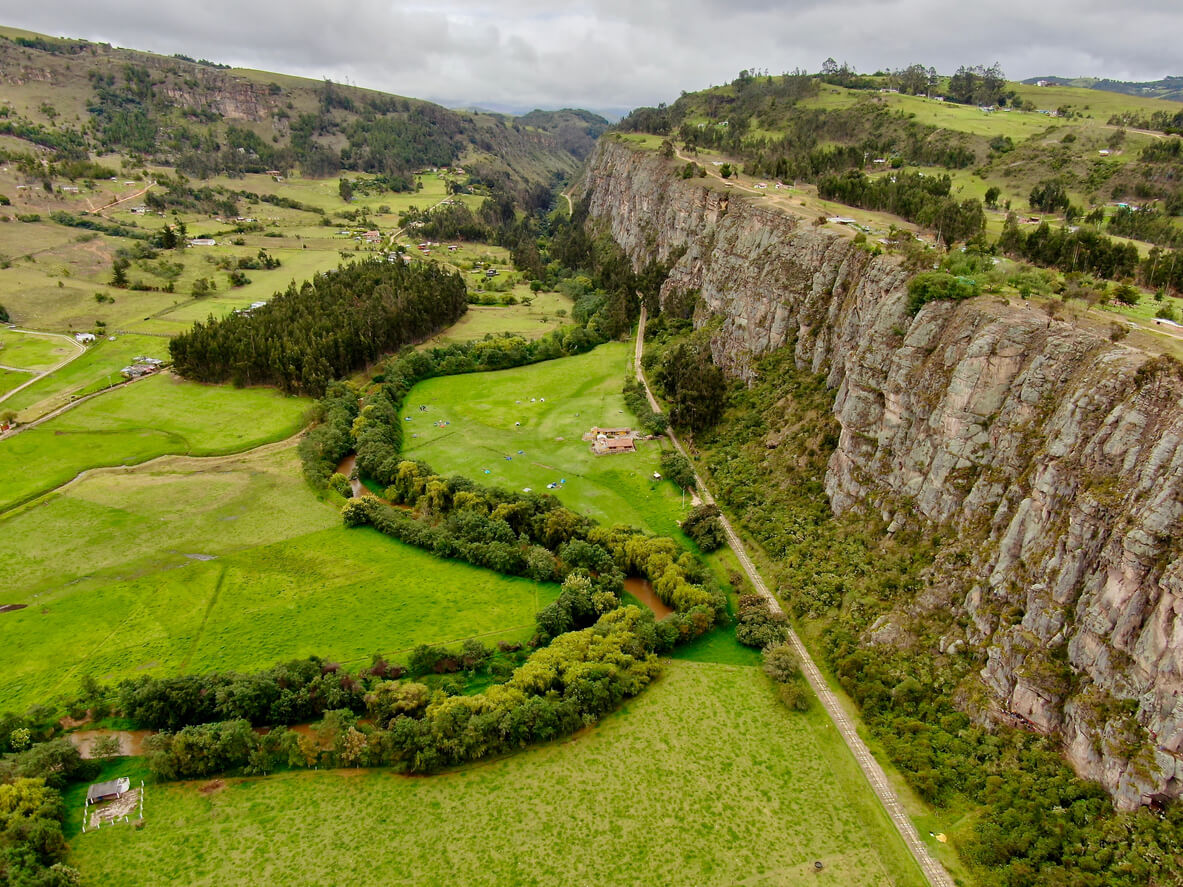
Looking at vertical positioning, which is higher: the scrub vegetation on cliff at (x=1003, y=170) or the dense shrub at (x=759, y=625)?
the scrub vegetation on cliff at (x=1003, y=170)

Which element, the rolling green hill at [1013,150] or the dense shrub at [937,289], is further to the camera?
the rolling green hill at [1013,150]

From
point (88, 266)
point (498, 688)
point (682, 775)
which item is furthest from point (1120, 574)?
point (88, 266)

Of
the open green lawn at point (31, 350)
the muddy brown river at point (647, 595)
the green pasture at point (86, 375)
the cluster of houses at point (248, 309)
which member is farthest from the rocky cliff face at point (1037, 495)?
the open green lawn at point (31, 350)

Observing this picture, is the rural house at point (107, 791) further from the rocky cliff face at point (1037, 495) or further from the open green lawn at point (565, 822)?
the rocky cliff face at point (1037, 495)

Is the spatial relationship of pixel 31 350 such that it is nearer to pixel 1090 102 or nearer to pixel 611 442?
pixel 611 442

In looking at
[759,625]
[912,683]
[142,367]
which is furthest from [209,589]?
[142,367]

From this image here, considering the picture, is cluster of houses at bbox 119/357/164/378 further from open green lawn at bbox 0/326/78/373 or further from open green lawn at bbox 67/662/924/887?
open green lawn at bbox 67/662/924/887

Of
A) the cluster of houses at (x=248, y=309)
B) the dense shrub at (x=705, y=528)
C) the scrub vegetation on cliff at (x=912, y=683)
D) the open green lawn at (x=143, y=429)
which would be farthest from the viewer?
the cluster of houses at (x=248, y=309)

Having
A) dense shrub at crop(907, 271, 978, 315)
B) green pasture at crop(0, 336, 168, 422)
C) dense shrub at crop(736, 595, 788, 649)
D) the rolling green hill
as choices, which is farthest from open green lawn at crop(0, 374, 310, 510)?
the rolling green hill
